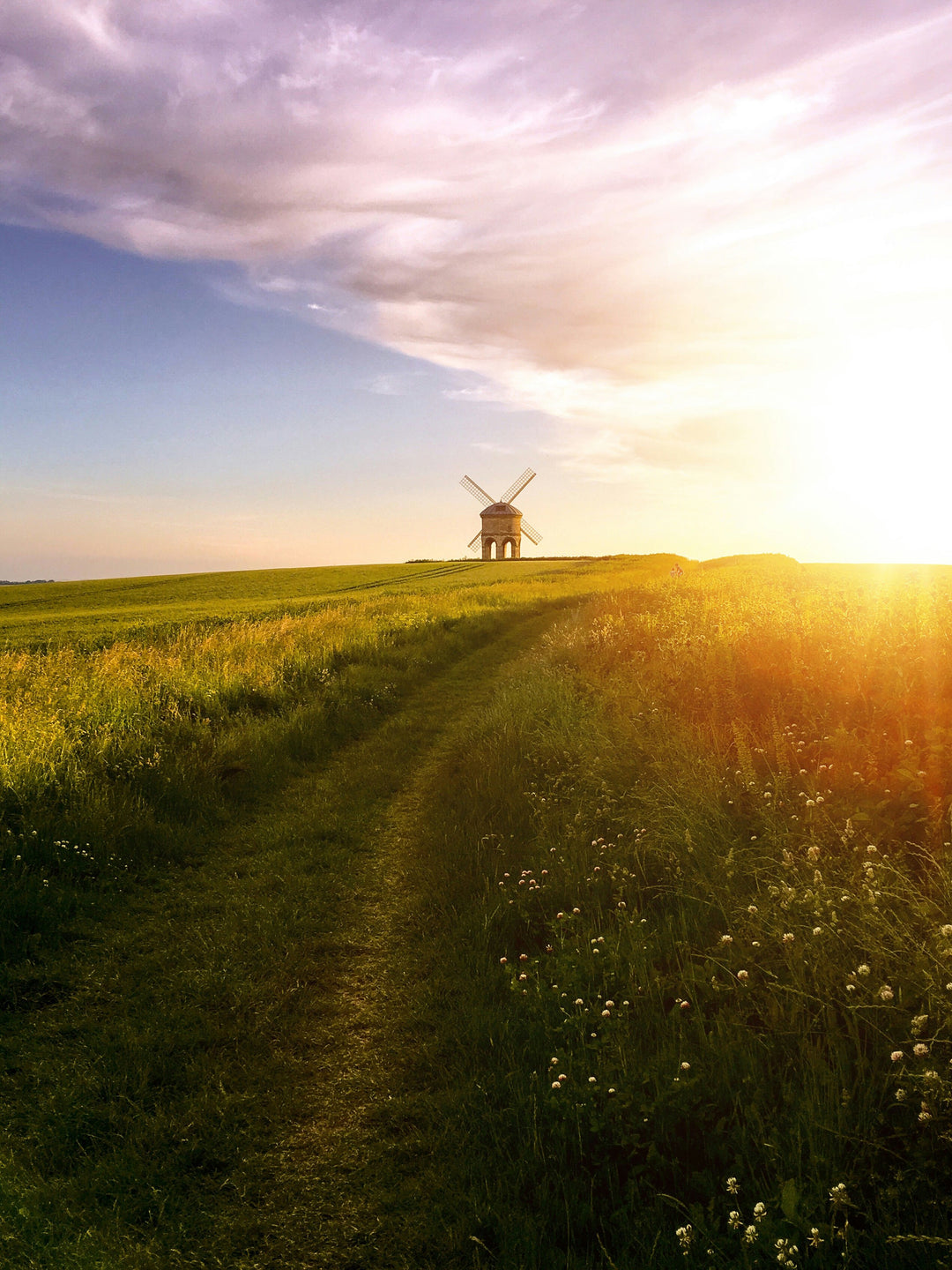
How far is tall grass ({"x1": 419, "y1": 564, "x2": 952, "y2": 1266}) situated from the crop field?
3 cm

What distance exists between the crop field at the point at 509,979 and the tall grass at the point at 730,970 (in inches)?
1.0

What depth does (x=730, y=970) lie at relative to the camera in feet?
15.2

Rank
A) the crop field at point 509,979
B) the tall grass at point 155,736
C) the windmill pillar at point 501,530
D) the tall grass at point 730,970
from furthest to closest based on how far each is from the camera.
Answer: the windmill pillar at point 501,530 → the tall grass at point 155,736 → the crop field at point 509,979 → the tall grass at point 730,970

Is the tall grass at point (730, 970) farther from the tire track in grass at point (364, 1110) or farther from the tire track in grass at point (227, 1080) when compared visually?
the tire track in grass at point (227, 1080)

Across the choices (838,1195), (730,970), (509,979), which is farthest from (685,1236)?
(509,979)

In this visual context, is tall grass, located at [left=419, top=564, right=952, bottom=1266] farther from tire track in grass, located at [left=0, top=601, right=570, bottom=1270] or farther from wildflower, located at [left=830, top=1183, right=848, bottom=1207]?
tire track in grass, located at [left=0, top=601, right=570, bottom=1270]

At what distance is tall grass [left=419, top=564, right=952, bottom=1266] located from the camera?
3.30m

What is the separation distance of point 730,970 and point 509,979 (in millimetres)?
1631

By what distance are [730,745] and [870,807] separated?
2159 millimetres

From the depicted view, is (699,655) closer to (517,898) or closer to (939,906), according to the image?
(517,898)

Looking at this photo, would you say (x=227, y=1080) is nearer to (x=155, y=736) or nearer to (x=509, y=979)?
(x=509, y=979)

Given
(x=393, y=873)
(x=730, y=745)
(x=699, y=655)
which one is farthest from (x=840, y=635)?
(x=393, y=873)

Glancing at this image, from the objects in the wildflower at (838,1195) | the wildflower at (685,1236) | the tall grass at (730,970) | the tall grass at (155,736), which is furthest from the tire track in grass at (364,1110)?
the tall grass at (155,736)

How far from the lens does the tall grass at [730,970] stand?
330 centimetres
